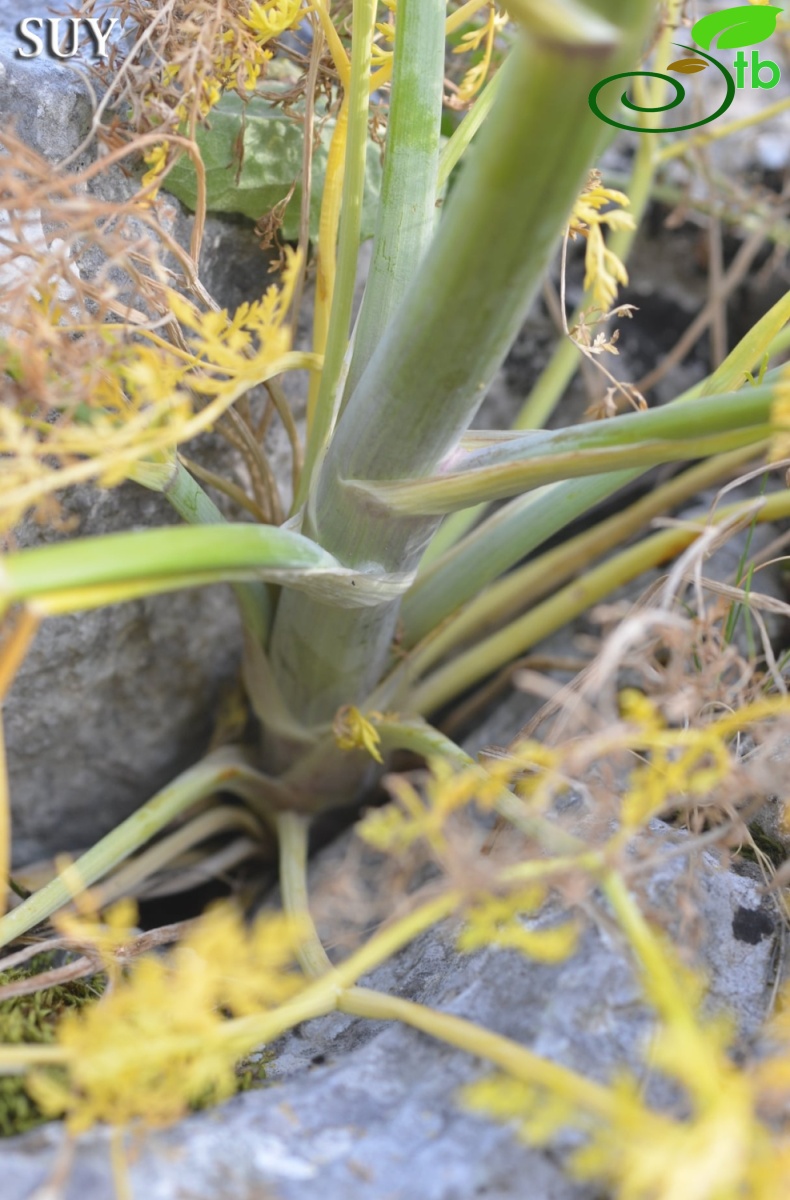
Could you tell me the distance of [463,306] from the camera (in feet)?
1.53

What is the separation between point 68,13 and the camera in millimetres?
736

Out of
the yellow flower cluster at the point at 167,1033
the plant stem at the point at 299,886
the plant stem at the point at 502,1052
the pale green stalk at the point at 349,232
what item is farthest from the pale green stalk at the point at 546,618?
the yellow flower cluster at the point at 167,1033

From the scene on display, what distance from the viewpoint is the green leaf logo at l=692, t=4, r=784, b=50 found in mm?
674

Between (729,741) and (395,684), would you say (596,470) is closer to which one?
(729,741)

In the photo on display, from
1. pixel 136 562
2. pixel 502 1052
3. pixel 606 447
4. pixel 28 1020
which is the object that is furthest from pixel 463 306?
pixel 28 1020

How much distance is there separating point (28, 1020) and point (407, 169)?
57 cm

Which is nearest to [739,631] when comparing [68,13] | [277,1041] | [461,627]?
[461,627]

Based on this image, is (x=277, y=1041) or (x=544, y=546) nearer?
(x=277, y=1041)

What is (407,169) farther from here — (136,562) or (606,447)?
(136,562)

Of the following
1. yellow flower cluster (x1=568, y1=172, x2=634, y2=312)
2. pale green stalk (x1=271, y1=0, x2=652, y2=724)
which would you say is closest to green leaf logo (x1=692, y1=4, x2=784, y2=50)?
yellow flower cluster (x1=568, y1=172, x2=634, y2=312)

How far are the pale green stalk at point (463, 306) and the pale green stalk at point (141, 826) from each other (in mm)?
171

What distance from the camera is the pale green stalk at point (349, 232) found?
573 mm

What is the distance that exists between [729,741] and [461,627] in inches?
13.3

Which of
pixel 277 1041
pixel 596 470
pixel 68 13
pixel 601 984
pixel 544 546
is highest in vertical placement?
pixel 68 13
